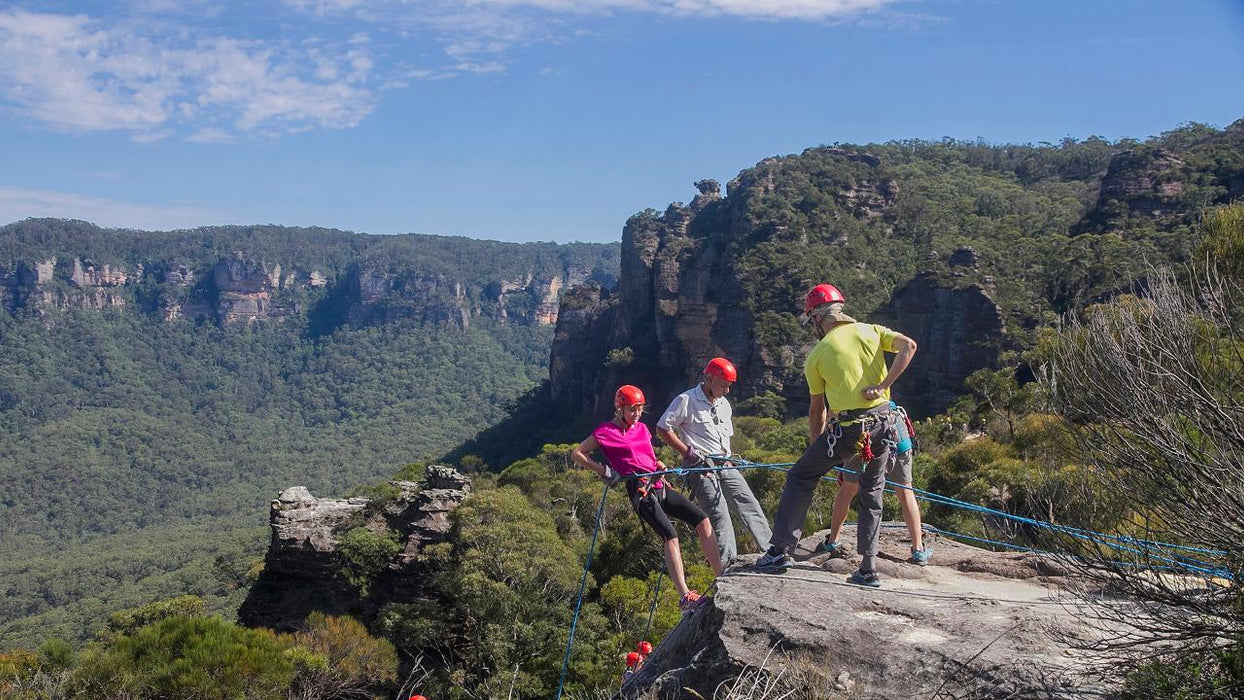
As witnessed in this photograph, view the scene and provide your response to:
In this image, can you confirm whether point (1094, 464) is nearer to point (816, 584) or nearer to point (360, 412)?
point (816, 584)

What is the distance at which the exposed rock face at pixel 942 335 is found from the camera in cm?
4238

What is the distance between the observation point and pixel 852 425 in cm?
551

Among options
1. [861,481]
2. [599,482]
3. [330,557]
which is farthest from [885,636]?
[599,482]

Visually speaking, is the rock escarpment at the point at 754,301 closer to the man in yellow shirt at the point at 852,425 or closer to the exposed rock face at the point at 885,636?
the man in yellow shirt at the point at 852,425

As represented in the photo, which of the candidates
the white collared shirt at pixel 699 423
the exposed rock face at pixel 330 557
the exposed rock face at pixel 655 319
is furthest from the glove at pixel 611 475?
the exposed rock face at pixel 655 319

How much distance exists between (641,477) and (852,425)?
5.16 ft

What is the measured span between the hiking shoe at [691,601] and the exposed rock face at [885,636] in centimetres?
9

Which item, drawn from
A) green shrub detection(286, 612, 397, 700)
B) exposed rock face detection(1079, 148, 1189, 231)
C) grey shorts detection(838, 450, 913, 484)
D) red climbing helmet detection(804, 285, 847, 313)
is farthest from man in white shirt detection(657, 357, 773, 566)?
exposed rock face detection(1079, 148, 1189, 231)

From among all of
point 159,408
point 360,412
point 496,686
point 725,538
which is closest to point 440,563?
point 496,686

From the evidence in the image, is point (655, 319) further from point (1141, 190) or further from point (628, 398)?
point (628, 398)

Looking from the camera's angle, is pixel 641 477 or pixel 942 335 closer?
pixel 641 477

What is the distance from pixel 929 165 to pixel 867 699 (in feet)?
285

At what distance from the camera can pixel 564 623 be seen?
21.7m

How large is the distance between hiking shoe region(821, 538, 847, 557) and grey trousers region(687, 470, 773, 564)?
45 cm
